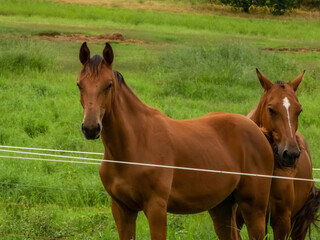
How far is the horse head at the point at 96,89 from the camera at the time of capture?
15.8 feet

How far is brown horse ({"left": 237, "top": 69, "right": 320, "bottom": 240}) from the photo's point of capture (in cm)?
606

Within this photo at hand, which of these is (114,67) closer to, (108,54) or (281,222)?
(281,222)

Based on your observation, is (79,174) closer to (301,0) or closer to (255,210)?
(255,210)

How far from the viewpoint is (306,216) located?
659cm

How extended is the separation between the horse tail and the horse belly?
1124 mm

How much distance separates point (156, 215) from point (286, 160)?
4.53 ft

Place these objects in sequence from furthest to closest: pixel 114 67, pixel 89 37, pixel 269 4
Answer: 1. pixel 269 4
2. pixel 89 37
3. pixel 114 67

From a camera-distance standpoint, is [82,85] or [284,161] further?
[284,161]

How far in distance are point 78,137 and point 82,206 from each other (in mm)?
2978

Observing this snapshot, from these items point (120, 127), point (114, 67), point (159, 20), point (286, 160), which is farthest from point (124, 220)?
point (159, 20)

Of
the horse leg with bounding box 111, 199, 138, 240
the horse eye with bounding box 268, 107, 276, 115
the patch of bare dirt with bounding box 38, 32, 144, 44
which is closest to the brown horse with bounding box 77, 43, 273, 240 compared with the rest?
the horse leg with bounding box 111, 199, 138, 240

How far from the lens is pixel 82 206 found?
8.30m

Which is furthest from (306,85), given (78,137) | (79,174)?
(79,174)

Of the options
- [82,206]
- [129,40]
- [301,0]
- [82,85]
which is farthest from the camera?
[301,0]
